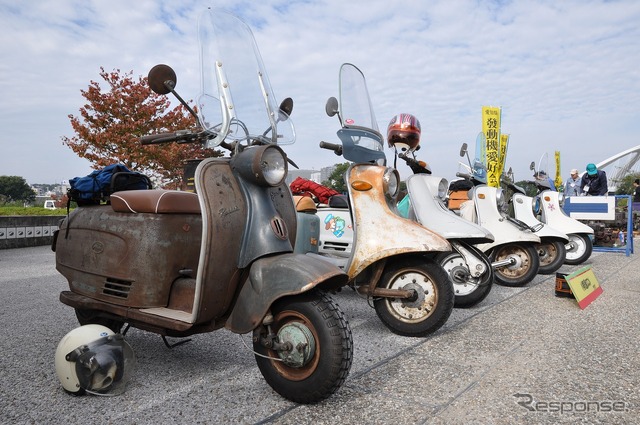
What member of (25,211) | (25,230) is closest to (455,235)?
(25,230)

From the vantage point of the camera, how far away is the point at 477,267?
358cm

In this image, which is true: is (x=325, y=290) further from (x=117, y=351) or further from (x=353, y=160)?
(x=353, y=160)

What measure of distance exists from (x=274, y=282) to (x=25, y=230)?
860 cm

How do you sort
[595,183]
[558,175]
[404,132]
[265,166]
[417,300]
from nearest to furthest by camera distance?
[265,166] → [417,300] → [404,132] → [595,183] → [558,175]

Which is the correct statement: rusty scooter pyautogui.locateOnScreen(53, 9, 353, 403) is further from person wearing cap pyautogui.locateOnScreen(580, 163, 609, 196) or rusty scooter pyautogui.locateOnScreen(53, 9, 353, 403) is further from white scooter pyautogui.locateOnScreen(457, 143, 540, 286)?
person wearing cap pyautogui.locateOnScreen(580, 163, 609, 196)

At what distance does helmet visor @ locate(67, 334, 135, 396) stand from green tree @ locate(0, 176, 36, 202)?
42.1 metres

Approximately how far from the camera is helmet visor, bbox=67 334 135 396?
1951mm

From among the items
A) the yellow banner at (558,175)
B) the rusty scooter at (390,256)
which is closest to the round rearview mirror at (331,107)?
the rusty scooter at (390,256)

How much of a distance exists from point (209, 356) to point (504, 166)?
20.3ft

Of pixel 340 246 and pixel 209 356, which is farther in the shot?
pixel 340 246

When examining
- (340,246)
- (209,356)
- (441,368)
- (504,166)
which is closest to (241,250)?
(209,356)

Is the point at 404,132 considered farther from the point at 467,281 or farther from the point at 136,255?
the point at 136,255

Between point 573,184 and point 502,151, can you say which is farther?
point 573,184

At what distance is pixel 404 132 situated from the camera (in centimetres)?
382
